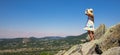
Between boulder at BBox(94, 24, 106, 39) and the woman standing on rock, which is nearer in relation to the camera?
the woman standing on rock

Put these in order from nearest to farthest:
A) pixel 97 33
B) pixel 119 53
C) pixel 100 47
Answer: pixel 119 53 → pixel 100 47 → pixel 97 33

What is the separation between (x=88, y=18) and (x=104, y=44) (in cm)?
432

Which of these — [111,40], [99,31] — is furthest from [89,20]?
[99,31]

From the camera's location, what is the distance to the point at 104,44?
945 inches

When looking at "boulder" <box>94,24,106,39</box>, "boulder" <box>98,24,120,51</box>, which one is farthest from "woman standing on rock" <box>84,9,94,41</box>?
"boulder" <box>94,24,106,39</box>

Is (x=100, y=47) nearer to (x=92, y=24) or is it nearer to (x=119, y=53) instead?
(x=92, y=24)

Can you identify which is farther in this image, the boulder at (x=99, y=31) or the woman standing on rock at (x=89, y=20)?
the boulder at (x=99, y=31)

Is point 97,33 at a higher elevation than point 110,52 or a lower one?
higher

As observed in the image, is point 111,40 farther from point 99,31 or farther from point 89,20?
point 99,31

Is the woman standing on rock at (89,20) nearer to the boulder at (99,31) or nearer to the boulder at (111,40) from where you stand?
the boulder at (111,40)

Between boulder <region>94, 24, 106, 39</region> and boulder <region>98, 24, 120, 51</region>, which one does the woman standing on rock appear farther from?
boulder <region>94, 24, 106, 39</region>

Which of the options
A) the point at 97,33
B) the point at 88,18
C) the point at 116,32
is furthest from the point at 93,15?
the point at 97,33

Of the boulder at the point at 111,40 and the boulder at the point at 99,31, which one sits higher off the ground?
the boulder at the point at 99,31

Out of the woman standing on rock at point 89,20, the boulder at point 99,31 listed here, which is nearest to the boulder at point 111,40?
the woman standing on rock at point 89,20
